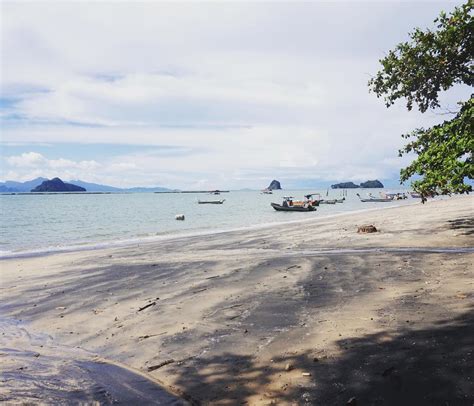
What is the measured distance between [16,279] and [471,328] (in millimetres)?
14177

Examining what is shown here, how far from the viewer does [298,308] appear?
827cm

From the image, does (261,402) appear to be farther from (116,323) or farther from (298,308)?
(116,323)

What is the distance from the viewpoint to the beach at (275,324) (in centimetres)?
510

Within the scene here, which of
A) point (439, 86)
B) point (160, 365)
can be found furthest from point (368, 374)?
point (439, 86)

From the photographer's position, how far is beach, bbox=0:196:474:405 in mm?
5098

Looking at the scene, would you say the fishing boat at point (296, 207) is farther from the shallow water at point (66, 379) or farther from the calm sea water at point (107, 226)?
the shallow water at point (66, 379)

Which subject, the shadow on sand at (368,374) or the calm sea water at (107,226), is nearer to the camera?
the shadow on sand at (368,374)

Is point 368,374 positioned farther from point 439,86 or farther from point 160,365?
point 439,86

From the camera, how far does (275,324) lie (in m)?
7.44

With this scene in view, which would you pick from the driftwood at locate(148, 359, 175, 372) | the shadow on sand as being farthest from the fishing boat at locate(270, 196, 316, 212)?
the driftwood at locate(148, 359, 175, 372)

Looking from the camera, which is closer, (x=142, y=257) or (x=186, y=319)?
(x=186, y=319)

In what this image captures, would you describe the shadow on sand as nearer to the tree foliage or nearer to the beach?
the beach

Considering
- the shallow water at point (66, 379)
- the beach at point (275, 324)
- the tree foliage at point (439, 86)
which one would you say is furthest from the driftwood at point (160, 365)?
the tree foliage at point (439, 86)

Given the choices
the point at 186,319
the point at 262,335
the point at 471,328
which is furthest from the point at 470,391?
the point at 186,319
